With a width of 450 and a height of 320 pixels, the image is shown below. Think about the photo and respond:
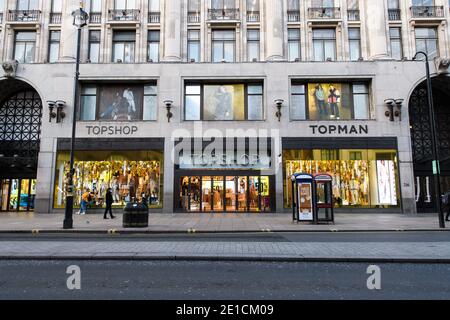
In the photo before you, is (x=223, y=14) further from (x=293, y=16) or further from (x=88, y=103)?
(x=88, y=103)

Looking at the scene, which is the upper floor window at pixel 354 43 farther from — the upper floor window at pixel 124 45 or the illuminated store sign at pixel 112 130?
the illuminated store sign at pixel 112 130

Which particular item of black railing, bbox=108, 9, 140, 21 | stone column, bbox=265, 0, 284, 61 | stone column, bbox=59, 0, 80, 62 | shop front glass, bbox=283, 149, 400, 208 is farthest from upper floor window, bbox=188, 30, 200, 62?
shop front glass, bbox=283, 149, 400, 208

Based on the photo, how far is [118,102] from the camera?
25.1 metres

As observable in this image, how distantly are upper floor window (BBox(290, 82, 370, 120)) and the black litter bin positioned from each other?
46.7 feet

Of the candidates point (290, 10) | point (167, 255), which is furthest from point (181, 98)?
point (167, 255)

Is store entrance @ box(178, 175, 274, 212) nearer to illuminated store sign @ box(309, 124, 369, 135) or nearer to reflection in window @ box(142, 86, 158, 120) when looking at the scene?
illuminated store sign @ box(309, 124, 369, 135)

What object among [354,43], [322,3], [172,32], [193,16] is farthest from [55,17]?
[354,43]

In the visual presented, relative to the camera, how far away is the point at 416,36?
83.0 ft

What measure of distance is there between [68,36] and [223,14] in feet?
40.1

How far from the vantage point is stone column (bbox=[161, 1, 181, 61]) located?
25.0 m

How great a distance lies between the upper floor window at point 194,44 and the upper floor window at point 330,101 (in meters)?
8.06

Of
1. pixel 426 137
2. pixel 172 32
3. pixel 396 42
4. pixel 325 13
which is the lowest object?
pixel 426 137
